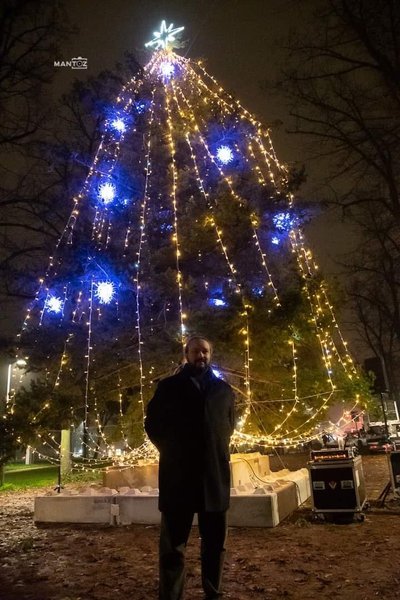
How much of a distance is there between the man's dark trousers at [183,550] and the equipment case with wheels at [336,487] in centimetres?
391

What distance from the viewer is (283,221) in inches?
449

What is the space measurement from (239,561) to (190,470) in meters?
2.54

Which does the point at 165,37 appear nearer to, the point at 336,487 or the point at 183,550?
the point at 336,487

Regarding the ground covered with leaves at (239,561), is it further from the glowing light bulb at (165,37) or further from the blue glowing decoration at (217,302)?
the glowing light bulb at (165,37)

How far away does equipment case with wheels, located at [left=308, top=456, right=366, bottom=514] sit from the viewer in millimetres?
6434

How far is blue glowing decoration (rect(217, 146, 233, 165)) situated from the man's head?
9118 mm

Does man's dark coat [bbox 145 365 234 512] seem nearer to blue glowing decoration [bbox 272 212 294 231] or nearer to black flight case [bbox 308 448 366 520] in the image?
black flight case [bbox 308 448 366 520]

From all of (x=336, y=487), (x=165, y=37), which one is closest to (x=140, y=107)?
(x=165, y=37)

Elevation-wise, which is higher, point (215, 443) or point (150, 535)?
point (215, 443)

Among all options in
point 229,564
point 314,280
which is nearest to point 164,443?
point 229,564

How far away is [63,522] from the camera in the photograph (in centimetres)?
752

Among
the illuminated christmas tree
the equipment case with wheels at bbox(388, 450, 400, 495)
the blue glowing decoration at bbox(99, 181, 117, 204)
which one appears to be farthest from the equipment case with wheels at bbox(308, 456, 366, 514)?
the blue glowing decoration at bbox(99, 181, 117, 204)

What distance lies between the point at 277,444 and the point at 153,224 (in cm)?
599

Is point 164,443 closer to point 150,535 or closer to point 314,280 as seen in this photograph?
point 150,535
